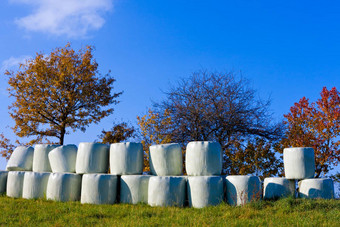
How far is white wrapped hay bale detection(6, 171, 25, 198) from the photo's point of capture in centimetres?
995

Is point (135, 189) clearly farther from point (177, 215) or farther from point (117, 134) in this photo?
point (117, 134)

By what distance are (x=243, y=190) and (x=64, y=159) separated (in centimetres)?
466

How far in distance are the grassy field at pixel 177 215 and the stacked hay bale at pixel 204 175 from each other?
14.5 inches

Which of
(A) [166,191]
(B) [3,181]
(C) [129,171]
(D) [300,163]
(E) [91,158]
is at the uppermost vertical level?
(E) [91,158]

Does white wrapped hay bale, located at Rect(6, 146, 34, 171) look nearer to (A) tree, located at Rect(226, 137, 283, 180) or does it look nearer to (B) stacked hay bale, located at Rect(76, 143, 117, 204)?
(B) stacked hay bale, located at Rect(76, 143, 117, 204)

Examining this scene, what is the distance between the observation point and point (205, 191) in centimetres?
780

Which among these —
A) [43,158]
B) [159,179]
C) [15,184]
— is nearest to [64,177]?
[43,158]

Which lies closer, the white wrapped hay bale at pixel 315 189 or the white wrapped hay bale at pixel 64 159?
the white wrapped hay bale at pixel 315 189

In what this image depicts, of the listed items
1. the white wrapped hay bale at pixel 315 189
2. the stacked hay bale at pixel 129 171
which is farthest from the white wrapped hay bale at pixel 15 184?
the white wrapped hay bale at pixel 315 189

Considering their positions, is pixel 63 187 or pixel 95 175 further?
pixel 63 187

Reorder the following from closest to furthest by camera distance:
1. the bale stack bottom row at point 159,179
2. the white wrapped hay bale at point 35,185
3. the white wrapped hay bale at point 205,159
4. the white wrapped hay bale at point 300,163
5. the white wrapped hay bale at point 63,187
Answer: the bale stack bottom row at point 159,179 < the white wrapped hay bale at point 205,159 < the white wrapped hay bale at point 300,163 < the white wrapped hay bale at point 63,187 < the white wrapped hay bale at point 35,185

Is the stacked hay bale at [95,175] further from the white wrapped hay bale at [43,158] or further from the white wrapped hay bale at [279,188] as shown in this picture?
the white wrapped hay bale at [279,188]

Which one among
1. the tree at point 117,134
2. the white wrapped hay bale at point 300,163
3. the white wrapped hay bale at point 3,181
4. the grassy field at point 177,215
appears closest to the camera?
the grassy field at point 177,215

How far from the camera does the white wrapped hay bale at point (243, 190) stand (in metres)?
7.77
